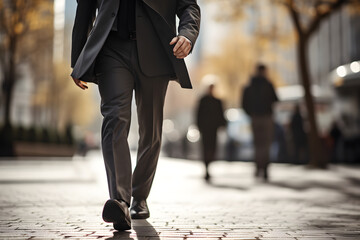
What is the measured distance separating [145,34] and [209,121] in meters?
6.49

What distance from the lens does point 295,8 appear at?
14.5 m

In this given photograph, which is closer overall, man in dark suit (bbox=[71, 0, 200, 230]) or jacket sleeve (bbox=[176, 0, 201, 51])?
man in dark suit (bbox=[71, 0, 200, 230])

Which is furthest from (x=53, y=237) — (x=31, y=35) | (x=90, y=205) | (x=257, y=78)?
(x=31, y=35)

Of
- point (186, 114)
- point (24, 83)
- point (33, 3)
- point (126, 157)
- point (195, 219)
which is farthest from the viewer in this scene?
point (186, 114)

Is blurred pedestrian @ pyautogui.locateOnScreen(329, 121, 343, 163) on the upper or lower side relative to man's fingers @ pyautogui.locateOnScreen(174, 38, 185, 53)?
lower

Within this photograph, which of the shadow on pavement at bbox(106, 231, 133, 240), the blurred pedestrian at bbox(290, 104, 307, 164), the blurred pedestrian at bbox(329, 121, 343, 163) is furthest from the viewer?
the blurred pedestrian at bbox(329, 121, 343, 163)

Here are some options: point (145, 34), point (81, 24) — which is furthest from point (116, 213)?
point (81, 24)

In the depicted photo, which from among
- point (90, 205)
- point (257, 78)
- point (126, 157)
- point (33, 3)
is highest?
point (33, 3)

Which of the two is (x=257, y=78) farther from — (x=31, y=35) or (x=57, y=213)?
(x=31, y=35)

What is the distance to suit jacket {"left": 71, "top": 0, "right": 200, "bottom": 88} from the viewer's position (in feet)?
12.6

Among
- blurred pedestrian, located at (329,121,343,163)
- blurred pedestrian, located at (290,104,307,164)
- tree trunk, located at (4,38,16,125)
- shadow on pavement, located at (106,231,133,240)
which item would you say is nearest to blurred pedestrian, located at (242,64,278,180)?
shadow on pavement, located at (106,231,133,240)

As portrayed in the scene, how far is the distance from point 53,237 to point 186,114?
70.6m

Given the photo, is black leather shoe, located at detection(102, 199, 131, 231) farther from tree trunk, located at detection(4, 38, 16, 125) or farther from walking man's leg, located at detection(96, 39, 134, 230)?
tree trunk, located at detection(4, 38, 16, 125)

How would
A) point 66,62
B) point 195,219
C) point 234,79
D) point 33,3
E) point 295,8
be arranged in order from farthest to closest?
1. point 234,79
2. point 66,62
3. point 33,3
4. point 295,8
5. point 195,219
